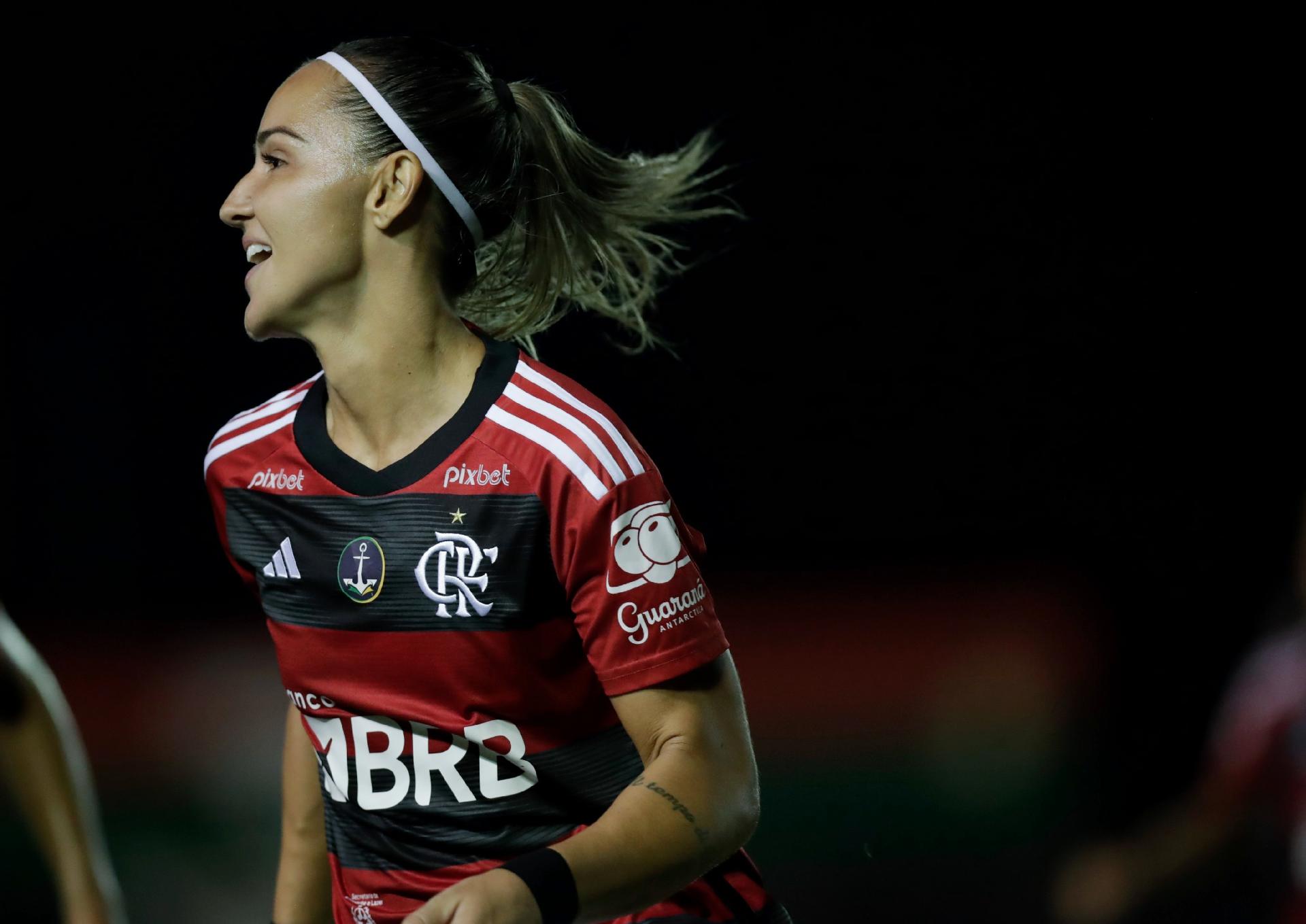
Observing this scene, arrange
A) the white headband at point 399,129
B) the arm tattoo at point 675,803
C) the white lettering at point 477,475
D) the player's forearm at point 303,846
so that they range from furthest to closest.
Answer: the player's forearm at point 303,846, the white headband at point 399,129, the white lettering at point 477,475, the arm tattoo at point 675,803

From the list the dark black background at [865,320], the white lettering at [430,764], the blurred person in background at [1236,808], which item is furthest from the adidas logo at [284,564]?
the blurred person in background at [1236,808]

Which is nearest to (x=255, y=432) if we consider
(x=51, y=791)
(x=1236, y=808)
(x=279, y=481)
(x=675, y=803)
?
(x=279, y=481)

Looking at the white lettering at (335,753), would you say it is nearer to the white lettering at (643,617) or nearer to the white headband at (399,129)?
the white lettering at (643,617)

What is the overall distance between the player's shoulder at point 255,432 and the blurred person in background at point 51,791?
37 cm

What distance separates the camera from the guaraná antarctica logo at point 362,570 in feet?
6.27

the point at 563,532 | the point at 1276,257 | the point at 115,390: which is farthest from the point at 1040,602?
the point at 563,532

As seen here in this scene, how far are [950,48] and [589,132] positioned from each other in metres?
1.38

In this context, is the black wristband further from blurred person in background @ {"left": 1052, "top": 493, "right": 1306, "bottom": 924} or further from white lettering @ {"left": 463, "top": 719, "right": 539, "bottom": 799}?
blurred person in background @ {"left": 1052, "top": 493, "right": 1306, "bottom": 924}

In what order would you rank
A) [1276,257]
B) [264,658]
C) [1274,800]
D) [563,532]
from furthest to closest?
[1276,257] < [264,658] < [1274,800] < [563,532]

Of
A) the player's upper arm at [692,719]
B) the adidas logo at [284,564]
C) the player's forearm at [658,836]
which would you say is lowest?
the player's forearm at [658,836]

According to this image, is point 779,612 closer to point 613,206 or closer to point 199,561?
point 199,561

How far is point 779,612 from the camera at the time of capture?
4.91 meters

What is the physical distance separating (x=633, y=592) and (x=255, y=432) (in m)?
0.65

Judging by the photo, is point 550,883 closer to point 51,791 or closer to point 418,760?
point 418,760
